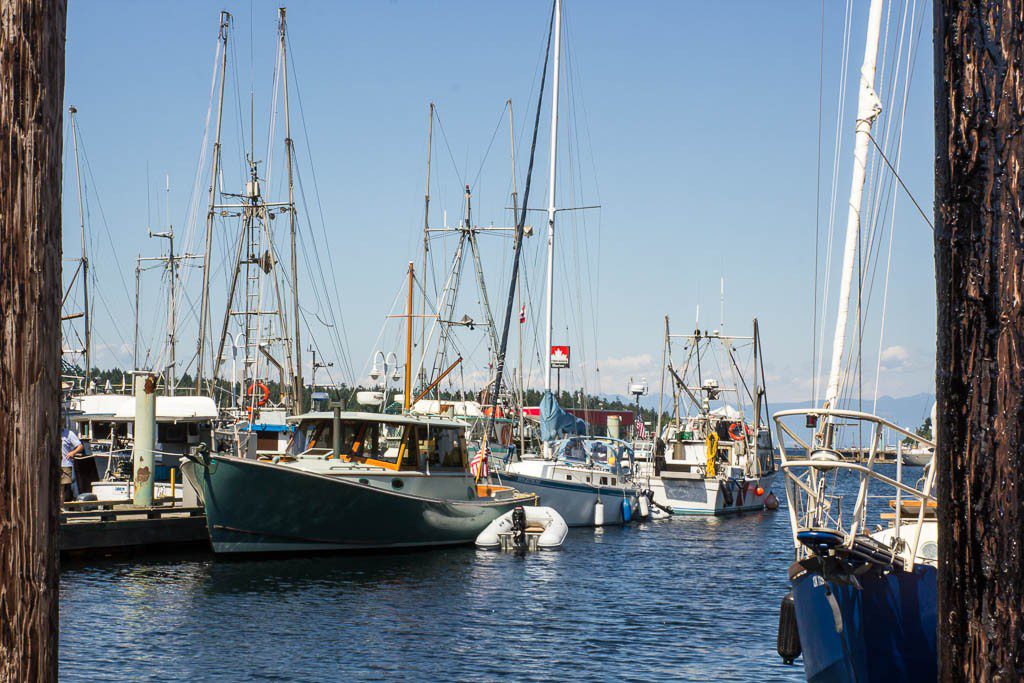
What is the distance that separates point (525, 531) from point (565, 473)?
7876mm

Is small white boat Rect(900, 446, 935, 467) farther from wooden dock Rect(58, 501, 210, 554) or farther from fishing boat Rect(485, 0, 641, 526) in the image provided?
wooden dock Rect(58, 501, 210, 554)

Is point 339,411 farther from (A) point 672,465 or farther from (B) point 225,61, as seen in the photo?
(A) point 672,465

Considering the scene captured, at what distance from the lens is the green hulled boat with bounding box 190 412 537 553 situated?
23.7 meters

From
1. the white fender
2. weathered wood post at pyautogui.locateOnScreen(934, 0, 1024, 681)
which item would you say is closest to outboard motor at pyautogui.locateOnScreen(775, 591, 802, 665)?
weathered wood post at pyautogui.locateOnScreen(934, 0, 1024, 681)

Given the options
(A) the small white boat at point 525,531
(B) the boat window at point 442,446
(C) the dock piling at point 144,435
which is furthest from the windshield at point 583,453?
(C) the dock piling at point 144,435

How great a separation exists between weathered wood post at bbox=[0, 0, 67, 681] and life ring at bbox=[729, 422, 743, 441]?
45333mm

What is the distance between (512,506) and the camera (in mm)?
30469

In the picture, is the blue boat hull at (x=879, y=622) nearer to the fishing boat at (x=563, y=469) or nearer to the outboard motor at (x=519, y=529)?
the outboard motor at (x=519, y=529)

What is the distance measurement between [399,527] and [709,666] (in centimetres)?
1238

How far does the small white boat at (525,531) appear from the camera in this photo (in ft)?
93.2

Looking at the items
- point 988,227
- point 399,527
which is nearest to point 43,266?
point 988,227

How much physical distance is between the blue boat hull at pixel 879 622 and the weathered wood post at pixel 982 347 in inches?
224

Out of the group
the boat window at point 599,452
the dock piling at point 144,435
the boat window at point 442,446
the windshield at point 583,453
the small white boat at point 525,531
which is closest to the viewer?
the dock piling at point 144,435

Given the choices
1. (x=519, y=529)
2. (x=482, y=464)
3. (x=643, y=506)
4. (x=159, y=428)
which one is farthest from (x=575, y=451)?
(x=159, y=428)
